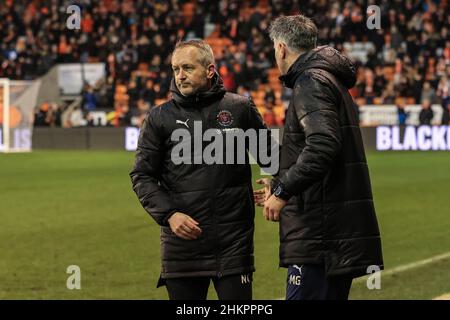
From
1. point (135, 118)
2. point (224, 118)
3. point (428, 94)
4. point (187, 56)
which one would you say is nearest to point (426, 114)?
point (428, 94)

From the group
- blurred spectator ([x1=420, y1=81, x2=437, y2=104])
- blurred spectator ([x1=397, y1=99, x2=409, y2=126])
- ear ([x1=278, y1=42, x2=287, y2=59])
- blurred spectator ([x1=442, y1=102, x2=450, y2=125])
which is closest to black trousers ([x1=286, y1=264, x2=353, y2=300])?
ear ([x1=278, y1=42, x2=287, y2=59])

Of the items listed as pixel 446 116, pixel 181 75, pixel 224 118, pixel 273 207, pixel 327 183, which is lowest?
pixel 446 116

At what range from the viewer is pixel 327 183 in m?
4.80

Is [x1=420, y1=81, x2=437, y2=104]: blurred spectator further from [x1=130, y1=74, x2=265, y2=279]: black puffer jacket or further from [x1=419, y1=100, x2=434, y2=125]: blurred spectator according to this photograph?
[x1=130, y1=74, x2=265, y2=279]: black puffer jacket

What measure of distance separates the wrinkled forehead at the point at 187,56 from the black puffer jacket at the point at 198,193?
15 cm

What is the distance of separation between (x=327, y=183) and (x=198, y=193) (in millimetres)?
684

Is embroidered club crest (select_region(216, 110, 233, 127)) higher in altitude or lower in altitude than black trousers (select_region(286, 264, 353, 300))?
higher

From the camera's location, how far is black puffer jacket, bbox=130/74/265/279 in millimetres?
5078

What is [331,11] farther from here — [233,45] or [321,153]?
[321,153]

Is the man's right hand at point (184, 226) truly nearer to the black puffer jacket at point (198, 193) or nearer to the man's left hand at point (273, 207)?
the black puffer jacket at point (198, 193)

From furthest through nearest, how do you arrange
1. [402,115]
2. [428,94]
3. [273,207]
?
[428,94]
[402,115]
[273,207]

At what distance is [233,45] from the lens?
120 feet

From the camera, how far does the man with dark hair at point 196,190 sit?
16.6 feet

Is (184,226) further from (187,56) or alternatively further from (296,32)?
(296,32)
